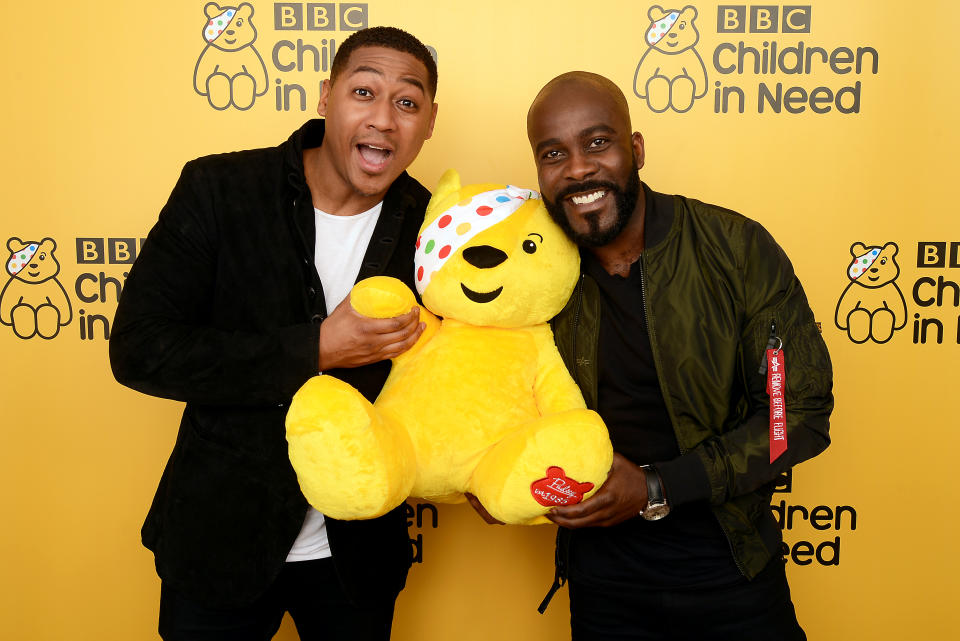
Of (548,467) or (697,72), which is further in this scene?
(697,72)

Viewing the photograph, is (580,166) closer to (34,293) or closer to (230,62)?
(230,62)

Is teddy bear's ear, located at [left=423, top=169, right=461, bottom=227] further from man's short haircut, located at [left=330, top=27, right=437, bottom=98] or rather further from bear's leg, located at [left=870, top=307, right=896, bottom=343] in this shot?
bear's leg, located at [left=870, top=307, right=896, bottom=343]

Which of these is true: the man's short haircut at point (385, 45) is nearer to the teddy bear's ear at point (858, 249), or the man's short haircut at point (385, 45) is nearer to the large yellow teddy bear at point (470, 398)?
the large yellow teddy bear at point (470, 398)

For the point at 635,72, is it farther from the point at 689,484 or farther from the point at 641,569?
the point at 641,569

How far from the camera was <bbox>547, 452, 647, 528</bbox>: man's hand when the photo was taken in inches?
48.0

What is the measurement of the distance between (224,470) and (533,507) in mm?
591

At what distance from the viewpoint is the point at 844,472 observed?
2.04m

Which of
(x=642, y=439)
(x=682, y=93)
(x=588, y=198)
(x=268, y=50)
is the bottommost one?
(x=642, y=439)

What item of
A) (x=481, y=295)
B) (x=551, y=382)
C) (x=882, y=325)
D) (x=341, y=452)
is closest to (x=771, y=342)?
(x=551, y=382)

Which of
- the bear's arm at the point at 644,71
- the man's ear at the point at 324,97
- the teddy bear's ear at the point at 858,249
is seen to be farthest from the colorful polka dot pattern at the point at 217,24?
the teddy bear's ear at the point at 858,249

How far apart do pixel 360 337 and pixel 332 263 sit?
262mm

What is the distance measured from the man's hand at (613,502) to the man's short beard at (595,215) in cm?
40

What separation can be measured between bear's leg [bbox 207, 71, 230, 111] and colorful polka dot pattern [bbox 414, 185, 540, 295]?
0.93 meters

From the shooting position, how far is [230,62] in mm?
1945
